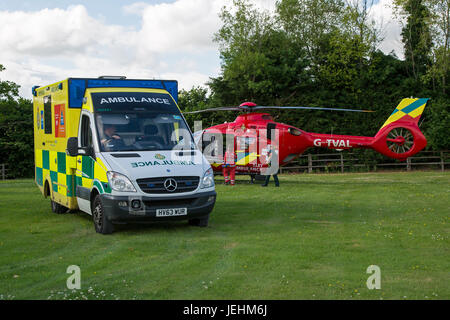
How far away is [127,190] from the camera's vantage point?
9891 mm

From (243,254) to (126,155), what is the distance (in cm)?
334

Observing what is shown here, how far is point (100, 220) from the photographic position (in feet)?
34.1

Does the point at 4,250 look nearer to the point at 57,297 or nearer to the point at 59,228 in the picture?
the point at 59,228

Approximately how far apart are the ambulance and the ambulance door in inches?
0.8

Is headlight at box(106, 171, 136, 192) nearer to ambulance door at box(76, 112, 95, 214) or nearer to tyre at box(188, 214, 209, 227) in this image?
ambulance door at box(76, 112, 95, 214)

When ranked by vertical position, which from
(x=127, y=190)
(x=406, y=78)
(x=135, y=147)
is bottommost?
(x=127, y=190)

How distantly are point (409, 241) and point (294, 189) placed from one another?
1021 cm

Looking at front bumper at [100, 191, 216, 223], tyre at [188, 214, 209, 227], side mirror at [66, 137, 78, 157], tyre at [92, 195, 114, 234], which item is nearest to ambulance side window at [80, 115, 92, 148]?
side mirror at [66, 137, 78, 157]

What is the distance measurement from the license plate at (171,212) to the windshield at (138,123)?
4.56 ft

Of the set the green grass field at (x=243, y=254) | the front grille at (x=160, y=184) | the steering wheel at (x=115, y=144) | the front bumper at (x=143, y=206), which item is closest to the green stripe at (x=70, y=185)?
the green grass field at (x=243, y=254)

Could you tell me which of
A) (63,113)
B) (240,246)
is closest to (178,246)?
(240,246)

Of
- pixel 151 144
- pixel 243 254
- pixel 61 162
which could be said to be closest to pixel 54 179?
pixel 61 162

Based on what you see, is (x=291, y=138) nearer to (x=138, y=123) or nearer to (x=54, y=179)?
(x=54, y=179)

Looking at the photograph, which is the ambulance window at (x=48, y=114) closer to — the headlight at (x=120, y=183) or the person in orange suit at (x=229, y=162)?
the headlight at (x=120, y=183)
